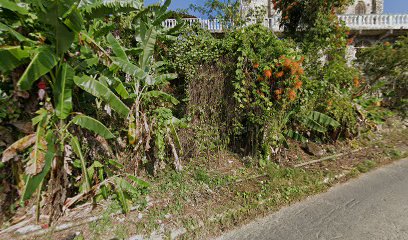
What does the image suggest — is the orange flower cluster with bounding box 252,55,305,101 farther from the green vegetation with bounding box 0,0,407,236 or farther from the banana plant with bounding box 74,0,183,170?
the banana plant with bounding box 74,0,183,170

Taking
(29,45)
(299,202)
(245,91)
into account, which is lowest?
(299,202)

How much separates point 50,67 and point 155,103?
1.87 metres

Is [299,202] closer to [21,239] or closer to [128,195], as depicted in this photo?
[128,195]

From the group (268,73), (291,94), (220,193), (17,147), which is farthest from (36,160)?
(291,94)

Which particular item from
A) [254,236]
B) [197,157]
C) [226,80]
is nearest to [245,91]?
[226,80]

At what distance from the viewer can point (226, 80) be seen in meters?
4.62

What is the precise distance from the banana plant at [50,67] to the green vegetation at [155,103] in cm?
1

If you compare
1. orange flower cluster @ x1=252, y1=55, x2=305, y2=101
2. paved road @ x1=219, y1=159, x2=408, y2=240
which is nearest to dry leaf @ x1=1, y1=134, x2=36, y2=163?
paved road @ x1=219, y1=159, x2=408, y2=240

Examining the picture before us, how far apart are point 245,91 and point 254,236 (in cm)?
269

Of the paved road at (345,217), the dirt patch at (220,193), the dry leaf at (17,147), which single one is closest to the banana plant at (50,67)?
the dry leaf at (17,147)

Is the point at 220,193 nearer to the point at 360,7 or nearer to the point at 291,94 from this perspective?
the point at 291,94

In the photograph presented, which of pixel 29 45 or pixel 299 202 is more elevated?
pixel 29 45

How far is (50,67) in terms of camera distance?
8.56 feet

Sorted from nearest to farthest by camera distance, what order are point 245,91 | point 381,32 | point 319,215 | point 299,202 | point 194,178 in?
point 319,215 → point 299,202 → point 194,178 → point 245,91 → point 381,32
